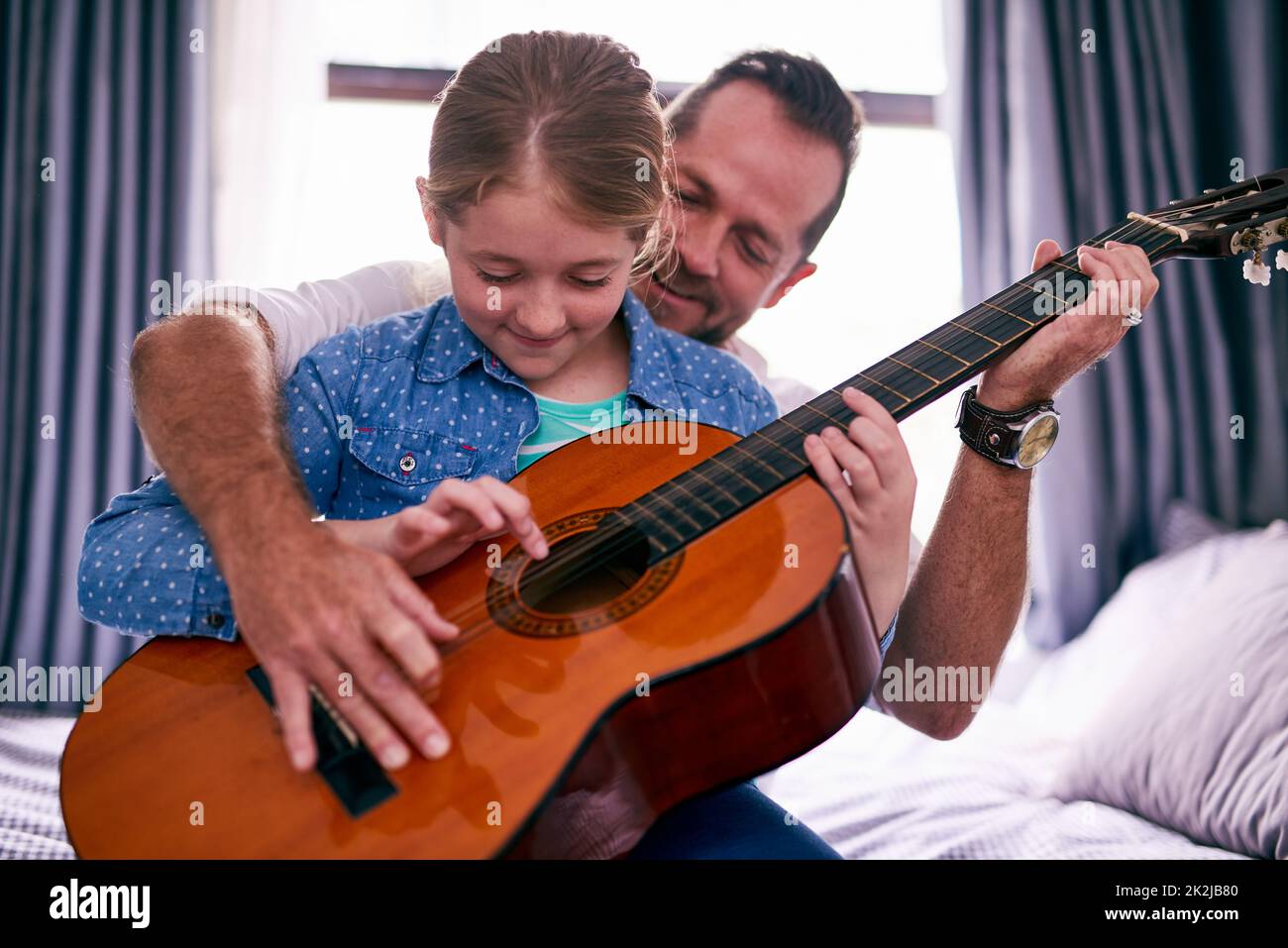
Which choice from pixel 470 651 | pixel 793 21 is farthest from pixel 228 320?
pixel 793 21

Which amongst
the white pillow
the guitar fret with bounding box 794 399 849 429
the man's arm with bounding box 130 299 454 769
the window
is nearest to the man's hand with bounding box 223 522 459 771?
the man's arm with bounding box 130 299 454 769

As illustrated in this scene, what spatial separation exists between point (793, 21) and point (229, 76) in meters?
1.60

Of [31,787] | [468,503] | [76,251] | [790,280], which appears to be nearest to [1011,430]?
[468,503]

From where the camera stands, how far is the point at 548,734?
700 millimetres

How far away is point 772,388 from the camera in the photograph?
76.0 inches

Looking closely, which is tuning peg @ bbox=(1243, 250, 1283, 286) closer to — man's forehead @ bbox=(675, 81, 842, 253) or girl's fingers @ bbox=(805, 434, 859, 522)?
girl's fingers @ bbox=(805, 434, 859, 522)

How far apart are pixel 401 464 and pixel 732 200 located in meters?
0.84

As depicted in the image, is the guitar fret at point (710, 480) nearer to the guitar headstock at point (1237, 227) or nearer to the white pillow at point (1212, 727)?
the guitar headstock at point (1237, 227)

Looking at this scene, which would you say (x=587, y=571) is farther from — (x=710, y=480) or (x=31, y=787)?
(x=31, y=787)

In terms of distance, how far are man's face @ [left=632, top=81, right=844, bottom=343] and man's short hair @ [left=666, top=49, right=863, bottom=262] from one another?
2 cm

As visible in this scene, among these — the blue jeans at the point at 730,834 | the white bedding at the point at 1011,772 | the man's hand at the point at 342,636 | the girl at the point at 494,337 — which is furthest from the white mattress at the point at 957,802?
the man's hand at the point at 342,636

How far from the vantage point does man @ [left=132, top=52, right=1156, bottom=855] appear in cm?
80

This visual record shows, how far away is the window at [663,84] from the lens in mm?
2553

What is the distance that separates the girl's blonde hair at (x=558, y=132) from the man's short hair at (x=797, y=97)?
56cm
